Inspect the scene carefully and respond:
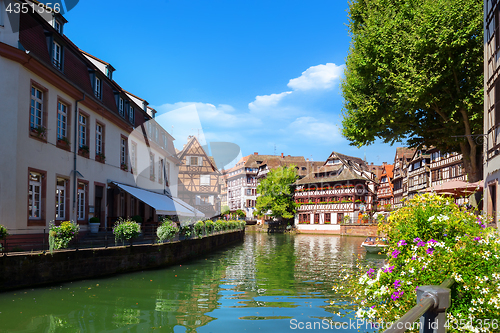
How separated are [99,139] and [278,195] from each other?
1948 inches

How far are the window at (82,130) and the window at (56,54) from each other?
8.78ft

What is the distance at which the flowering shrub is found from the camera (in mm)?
4172

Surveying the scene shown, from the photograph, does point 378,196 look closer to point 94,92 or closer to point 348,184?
point 348,184

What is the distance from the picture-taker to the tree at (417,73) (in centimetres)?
1597

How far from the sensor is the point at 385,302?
5.05 m

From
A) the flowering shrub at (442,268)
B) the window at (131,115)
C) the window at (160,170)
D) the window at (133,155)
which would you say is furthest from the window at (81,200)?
the flowering shrub at (442,268)

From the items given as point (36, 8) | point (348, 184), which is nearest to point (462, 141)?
point (36, 8)

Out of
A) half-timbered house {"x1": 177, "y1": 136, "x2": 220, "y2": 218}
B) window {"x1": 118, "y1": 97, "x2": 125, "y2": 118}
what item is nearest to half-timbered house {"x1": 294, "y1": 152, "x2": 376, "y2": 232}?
half-timbered house {"x1": 177, "y1": 136, "x2": 220, "y2": 218}

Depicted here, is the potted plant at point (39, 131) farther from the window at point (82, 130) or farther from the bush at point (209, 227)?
the bush at point (209, 227)

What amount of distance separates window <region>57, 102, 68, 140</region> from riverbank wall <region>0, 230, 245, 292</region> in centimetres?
564

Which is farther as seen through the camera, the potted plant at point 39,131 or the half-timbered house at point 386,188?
the half-timbered house at point 386,188

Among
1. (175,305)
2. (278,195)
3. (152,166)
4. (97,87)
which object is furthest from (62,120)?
(278,195)

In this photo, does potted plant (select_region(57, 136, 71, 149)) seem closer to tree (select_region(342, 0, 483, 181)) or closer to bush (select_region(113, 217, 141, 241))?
bush (select_region(113, 217, 141, 241))

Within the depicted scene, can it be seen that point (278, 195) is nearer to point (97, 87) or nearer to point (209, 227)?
point (209, 227)
